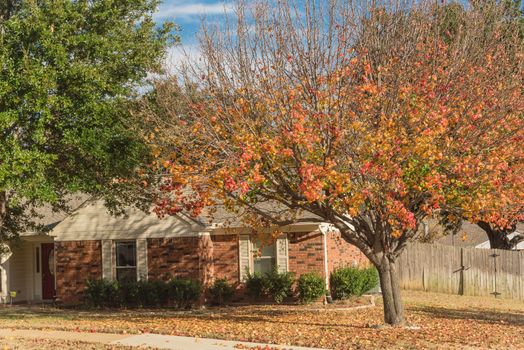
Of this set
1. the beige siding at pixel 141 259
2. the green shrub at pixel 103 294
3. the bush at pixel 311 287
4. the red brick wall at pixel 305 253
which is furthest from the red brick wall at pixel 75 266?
the bush at pixel 311 287

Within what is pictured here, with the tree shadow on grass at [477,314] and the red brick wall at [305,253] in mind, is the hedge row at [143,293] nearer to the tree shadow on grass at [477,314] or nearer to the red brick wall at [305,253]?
the red brick wall at [305,253]

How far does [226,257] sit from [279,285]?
2102mm

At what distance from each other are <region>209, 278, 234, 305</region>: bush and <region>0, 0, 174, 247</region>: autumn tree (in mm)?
4896

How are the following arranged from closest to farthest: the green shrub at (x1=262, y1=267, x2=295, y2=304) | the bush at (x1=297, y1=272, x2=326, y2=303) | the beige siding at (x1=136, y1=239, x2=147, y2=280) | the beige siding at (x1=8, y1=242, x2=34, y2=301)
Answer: the bush at (x1=297, y1=272, x2=326, y2=303) → the green shrub at (x1=262, y1=267, x2=295, y2=304) → the beige siding at (x1=136, y1=239, x2=147, y2=280) → the beige siding at (x1=8, y1=242, x2=34, y2=301)

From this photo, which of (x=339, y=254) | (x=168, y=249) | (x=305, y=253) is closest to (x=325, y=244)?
(x=305, y=253)

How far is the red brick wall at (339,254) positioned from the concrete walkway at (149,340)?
29.8ft

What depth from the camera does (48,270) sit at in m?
26.9

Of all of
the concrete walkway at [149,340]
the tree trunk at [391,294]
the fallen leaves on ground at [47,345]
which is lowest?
the concrete walkway at [149,340]

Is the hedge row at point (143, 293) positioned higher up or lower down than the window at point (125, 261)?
lower down

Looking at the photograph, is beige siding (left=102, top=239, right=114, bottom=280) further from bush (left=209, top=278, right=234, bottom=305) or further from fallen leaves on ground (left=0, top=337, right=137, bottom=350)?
fallen leaves on ground (left=0, top=337, right=137, bottom=350)

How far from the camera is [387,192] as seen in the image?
1432 centimetres

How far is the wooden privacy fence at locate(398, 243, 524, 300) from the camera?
89.5 feet

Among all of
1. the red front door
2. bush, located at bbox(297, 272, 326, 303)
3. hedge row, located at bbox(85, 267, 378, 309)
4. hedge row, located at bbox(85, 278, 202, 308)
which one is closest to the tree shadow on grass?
hedge row, located at bbox(85, 267, 378, 309)

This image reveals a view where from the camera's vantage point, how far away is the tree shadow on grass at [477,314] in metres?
19.7
